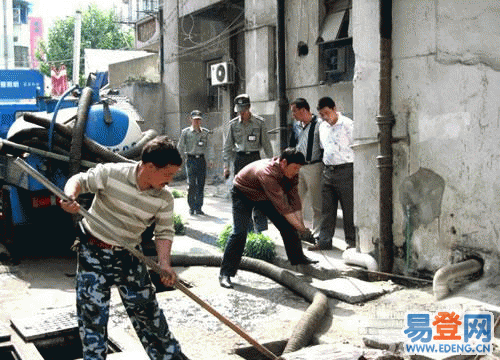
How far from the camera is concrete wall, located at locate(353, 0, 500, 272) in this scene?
5.26 meters

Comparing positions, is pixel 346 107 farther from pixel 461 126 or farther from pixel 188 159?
pixel 461 126

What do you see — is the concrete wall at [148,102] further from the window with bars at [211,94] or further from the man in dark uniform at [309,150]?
the man in dark uniform at [309,150]

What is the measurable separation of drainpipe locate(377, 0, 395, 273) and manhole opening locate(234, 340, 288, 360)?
2083 millimetres

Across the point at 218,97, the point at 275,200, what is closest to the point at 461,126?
the point at 275,200

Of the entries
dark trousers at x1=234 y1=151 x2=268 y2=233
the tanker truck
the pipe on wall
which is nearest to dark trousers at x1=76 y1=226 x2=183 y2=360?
the pipe on wall

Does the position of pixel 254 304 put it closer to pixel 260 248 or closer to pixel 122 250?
pixel 260 248

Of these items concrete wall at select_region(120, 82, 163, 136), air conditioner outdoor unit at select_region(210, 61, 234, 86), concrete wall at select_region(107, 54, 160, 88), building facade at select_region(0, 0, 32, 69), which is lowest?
concrete wall at select_region(120, 82, 163, 136)

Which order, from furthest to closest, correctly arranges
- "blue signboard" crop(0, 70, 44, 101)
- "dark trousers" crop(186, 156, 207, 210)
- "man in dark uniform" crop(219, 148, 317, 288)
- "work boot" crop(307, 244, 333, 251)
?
"dark trousers" crop(186, 156, 207, 210), "blue signboard" crop(0, 70, 44, 101), "work boot" crop(307, 244, 333, 251), "man in dark uniform" crop(219, 148, 317, 288)

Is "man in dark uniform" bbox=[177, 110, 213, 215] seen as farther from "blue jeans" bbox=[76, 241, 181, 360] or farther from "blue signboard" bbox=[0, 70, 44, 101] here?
"blue jeans" bbox=[76, 241, 181, 360]

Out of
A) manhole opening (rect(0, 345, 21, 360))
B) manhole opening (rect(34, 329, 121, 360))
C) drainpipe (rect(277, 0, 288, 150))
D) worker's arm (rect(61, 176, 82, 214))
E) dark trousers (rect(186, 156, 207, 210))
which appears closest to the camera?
worker's arm (rect(61, 176, 82, 214))

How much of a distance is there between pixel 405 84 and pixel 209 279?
3.10 meters

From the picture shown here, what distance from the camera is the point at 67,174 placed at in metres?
7.03

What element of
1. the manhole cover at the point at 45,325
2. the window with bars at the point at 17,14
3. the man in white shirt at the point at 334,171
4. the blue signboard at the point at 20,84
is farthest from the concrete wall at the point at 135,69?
the window with bars at the point at 17,14

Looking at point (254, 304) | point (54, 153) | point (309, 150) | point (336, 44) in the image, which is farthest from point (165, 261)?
point (336, 44)
